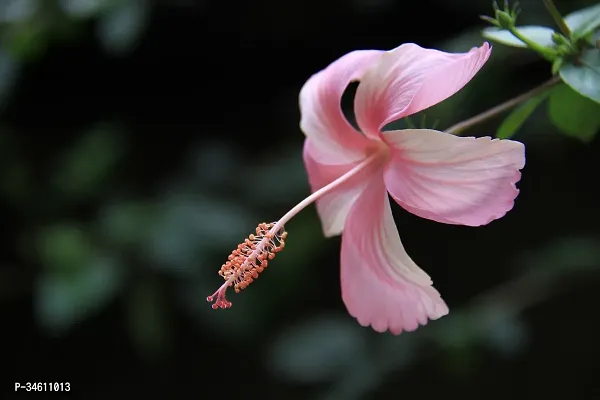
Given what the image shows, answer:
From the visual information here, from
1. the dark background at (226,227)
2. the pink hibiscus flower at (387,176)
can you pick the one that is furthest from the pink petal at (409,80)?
the dark background at (226,227)

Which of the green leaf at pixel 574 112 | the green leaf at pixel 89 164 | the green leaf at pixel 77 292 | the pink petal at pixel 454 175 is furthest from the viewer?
the green leaf at pixel 89 164

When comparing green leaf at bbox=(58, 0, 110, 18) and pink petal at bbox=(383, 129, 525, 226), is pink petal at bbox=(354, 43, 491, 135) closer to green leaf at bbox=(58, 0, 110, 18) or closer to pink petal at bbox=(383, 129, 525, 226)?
pink petal at bbox=(383, 129, 525, 226)

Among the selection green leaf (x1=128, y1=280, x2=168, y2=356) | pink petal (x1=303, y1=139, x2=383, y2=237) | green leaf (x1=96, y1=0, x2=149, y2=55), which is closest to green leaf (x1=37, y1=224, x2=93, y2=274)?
green leaf (x1=128, y1=280, x2=168, y2=356)

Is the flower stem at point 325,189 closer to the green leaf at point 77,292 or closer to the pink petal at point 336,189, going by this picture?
the pink petal at point 336,189

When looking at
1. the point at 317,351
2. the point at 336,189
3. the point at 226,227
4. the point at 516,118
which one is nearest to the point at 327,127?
the point at 336,189

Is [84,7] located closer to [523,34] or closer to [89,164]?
[89,164]
